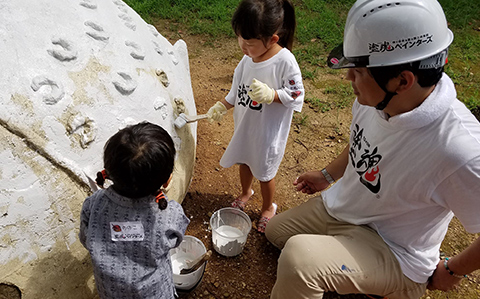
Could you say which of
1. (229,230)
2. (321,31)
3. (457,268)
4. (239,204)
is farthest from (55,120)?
(321,31)

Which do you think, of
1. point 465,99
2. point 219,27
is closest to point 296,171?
point 465,99

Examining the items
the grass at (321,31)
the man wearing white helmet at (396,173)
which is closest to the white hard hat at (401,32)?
the man wearing white helmet at (396,173)

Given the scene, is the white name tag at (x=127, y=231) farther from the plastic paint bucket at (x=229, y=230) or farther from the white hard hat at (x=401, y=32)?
the white hard hat at (x=401, y=32)

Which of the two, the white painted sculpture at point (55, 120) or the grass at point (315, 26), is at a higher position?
the white painted sculpture at point (55, 120)

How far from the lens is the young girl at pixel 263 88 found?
2.19 metres

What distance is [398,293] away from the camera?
2.01 metres

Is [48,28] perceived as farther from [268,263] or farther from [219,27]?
[219,27]

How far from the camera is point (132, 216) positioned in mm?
1598

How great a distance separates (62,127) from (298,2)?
5368mm

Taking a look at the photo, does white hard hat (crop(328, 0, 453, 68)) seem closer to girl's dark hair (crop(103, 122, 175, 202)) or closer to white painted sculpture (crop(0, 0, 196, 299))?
girl's dark hair (crop(103, 122, 175, 202))

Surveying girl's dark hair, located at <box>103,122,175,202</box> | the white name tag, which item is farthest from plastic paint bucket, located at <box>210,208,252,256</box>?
girl's dark hair, located at <box>103,122,175,202</box>

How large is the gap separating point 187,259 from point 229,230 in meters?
0.40

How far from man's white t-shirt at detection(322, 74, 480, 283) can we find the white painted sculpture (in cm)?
114

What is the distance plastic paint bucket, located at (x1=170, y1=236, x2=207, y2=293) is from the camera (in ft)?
7.29
